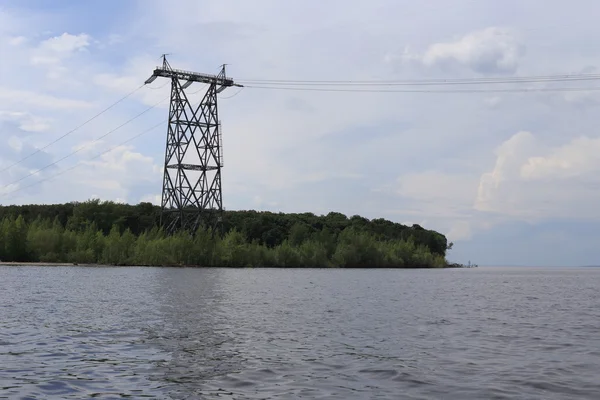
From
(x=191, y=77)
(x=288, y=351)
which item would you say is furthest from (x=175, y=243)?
(x=288, y=351)

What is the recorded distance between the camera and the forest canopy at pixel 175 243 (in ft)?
351

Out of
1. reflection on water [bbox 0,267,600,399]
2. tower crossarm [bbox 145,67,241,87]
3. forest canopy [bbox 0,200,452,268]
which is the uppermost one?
tower crossarm [bbox 145,67,241,87]

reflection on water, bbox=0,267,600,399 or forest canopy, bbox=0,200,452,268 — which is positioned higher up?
forest canopy, bbox=0,200,452,268

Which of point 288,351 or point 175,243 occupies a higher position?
point 175,243

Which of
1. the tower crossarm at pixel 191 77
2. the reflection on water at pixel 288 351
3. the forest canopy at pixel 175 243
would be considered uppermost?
the tower crossarm at pixel 191 77

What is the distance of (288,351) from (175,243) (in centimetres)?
8871

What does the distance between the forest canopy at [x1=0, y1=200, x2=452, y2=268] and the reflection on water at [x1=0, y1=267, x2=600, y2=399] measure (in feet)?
237

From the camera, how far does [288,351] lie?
20.6m

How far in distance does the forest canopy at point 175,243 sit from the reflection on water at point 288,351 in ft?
237

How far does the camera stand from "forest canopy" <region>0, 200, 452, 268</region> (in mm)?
107125

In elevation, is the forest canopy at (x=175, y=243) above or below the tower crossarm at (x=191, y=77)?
below

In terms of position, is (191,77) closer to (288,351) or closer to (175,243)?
(175,243)

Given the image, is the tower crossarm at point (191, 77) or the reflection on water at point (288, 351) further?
the tower crossarm at point (191, 77)

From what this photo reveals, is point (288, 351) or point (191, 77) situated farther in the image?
point (191, 77)
